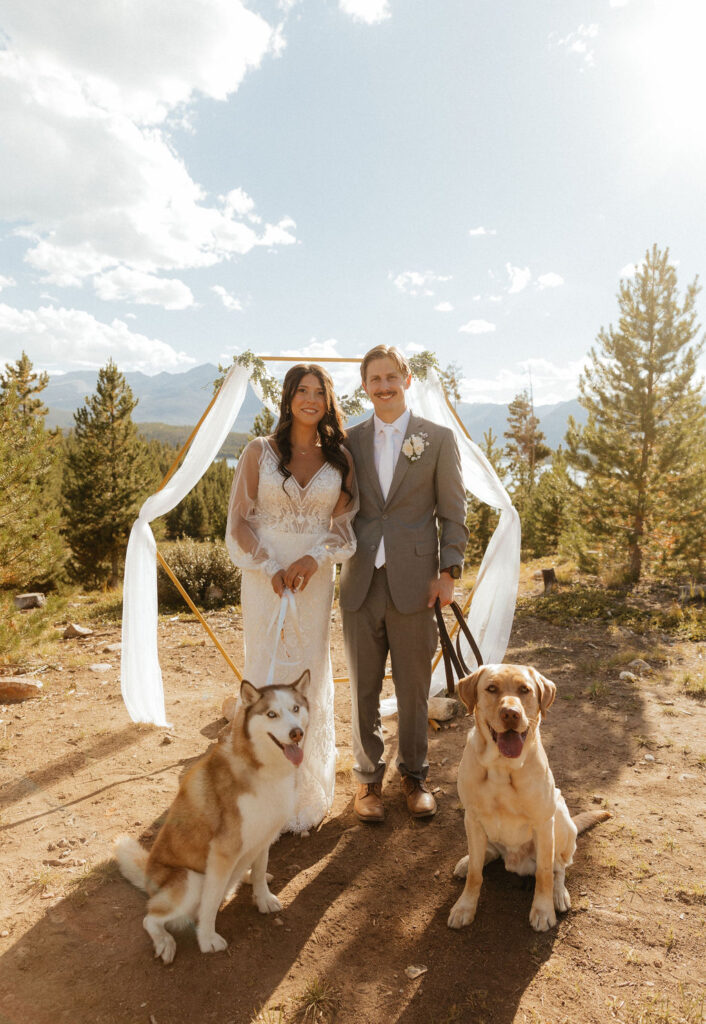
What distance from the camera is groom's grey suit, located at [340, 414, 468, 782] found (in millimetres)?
3371

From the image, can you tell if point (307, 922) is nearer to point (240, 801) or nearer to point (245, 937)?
point (245, 937)

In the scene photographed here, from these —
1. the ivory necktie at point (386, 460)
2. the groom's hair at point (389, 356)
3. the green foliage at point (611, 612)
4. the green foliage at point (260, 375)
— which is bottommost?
the green foliage at point (611, 612)

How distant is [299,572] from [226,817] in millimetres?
1308

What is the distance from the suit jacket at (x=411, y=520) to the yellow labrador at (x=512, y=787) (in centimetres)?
92

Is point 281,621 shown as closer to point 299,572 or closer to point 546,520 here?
point 299,572

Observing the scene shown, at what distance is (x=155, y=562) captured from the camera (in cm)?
498

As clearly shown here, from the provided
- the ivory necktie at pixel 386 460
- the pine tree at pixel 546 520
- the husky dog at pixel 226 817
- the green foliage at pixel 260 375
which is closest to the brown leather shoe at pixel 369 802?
the husky dog at pixel 226 817

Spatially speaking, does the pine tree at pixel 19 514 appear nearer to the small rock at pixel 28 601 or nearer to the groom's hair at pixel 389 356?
the small rock at pixel 28 601

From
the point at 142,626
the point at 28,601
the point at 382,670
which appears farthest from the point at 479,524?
the point at 382,670

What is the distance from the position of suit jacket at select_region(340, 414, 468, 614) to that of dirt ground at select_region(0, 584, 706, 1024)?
1497mm

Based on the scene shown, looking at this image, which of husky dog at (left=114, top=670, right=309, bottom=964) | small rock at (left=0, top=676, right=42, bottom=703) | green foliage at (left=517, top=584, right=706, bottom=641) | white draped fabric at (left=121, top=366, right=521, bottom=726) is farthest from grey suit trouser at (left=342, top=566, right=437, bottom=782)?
green foliage at (left=517, top=584, right=706, bottom=641)

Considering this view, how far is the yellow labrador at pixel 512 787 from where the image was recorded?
238 centimetres

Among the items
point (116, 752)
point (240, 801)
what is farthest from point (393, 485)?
point (116, 752)

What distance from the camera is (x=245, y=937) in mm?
2510
